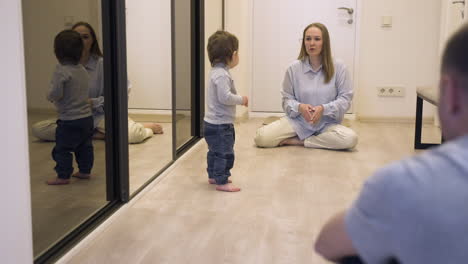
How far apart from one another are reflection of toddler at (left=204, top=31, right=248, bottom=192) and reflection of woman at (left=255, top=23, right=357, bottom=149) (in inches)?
44.5

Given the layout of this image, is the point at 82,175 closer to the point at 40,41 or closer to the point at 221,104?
the point at 40,41

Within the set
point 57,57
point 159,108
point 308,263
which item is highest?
point 57,57

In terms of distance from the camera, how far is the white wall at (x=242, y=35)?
16.9 feet

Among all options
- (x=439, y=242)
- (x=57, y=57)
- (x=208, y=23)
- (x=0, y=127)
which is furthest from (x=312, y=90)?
(x=439, y=242)

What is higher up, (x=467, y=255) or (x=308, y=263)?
(x=467, y=255)

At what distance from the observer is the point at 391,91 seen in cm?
536

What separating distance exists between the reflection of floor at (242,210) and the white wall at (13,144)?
43 centimetres

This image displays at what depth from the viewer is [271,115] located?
561 cm

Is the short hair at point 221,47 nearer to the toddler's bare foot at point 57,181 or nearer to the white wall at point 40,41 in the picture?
the white wall at point 40,41

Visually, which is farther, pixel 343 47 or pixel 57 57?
pixel 343 47

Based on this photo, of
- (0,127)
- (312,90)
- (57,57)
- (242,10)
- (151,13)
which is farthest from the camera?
(242,10)

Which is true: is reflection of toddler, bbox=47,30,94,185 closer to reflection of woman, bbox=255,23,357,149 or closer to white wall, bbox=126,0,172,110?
white wall, bbox=126,0,172,110

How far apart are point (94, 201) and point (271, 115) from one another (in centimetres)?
325

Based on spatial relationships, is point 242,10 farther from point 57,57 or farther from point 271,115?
point 57,57
